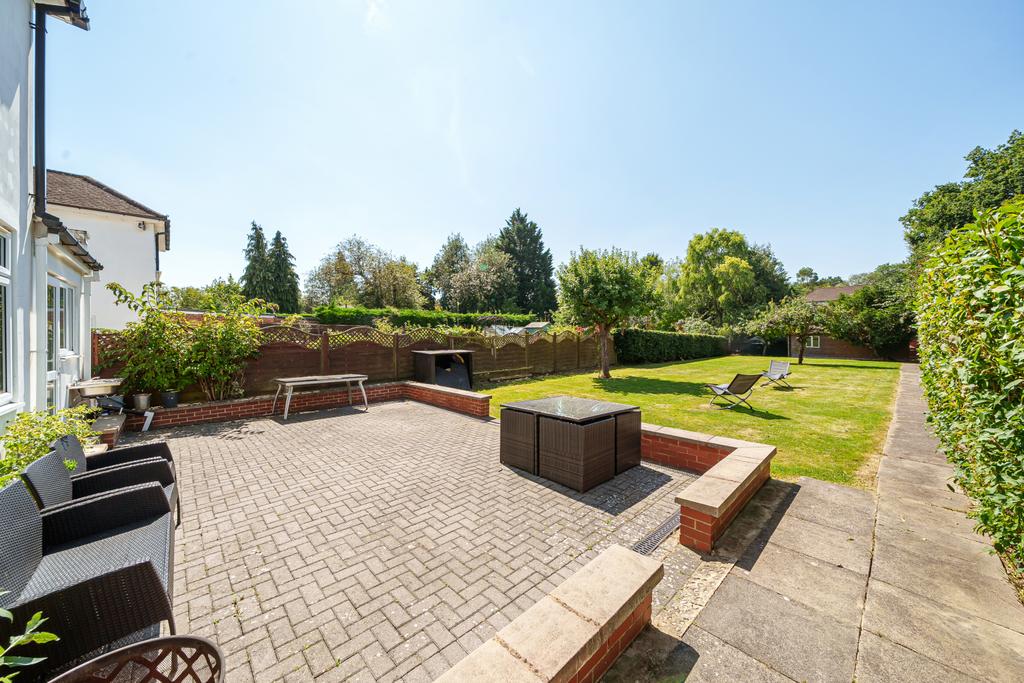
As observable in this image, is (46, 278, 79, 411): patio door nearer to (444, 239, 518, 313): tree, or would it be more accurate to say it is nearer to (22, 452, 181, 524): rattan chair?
(22, 452, 181, 524): rattan chair

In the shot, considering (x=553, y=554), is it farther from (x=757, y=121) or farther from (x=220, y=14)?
(x=757, y=121)

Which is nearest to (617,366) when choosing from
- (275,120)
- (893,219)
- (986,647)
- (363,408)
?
(363,408)

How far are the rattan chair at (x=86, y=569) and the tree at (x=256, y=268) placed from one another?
4338 centimetres

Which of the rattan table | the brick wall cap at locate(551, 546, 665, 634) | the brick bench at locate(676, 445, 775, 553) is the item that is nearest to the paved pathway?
the brick bench at locate(676, 445, 775, 553)

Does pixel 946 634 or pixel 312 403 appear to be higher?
pixel 312 403

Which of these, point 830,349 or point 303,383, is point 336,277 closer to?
point 303,383

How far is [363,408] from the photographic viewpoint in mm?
8516

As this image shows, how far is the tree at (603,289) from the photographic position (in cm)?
1340

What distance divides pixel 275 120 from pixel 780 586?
10530 mm

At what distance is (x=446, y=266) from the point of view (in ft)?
138

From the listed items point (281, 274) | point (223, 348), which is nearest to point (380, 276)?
point (281, 274)

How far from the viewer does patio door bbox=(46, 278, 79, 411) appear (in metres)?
5.58

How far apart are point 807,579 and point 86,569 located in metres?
4.22

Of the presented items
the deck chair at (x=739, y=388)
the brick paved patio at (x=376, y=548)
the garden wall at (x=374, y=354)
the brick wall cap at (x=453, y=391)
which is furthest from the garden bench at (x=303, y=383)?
the deck chair at (x=739, y=388)
